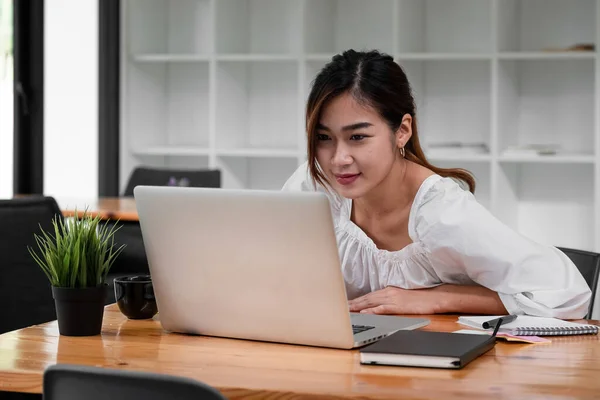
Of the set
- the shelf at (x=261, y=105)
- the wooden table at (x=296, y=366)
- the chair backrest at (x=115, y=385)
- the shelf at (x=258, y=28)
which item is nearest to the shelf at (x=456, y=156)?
the shelf at (x=261, y=105)

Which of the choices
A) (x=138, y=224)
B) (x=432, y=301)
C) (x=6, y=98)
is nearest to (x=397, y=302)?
(x=432, y=301)

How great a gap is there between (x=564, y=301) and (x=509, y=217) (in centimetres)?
318

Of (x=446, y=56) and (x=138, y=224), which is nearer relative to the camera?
(x=138, y=224)

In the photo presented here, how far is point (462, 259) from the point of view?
6.55 feet

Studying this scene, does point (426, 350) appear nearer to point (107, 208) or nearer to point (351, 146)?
point (351, 146)

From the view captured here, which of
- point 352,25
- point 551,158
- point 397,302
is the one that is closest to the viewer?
point 397,302

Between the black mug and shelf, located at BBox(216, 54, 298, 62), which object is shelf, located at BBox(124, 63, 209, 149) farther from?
the black mug

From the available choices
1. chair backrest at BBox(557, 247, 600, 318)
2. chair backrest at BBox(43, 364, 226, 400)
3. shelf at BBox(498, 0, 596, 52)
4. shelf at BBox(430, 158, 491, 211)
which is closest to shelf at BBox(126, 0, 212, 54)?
shelf at BBox(430, 158, 491, 211)

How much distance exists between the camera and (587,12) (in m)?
4.88

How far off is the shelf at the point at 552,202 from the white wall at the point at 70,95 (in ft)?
8.05

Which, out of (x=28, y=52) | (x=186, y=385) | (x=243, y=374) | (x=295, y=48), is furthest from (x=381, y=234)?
(x=28, y=52)

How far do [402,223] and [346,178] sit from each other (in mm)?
200

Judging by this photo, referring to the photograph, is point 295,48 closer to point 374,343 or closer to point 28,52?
point 28,52

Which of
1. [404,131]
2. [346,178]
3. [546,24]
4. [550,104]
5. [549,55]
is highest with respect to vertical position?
[546,24]
